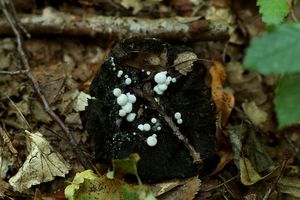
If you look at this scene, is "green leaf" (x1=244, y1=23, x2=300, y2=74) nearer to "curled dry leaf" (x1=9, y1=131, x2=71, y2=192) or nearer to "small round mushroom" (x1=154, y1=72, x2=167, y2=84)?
"small round mushroom" (x1=154, y1=72, x2=167, y2=84)

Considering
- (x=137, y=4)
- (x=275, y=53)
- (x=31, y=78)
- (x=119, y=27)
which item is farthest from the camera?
(x=137, y=4)

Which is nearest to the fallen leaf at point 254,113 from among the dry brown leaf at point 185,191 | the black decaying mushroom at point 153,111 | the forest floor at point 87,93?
the forest floor at point 87,93

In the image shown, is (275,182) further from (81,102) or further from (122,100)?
(81,102)

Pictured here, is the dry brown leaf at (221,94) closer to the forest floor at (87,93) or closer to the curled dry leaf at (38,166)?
the forest floor at (87,93)

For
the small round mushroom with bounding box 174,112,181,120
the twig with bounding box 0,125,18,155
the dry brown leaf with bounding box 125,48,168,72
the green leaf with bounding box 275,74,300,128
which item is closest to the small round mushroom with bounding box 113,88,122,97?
the dry brown leaf with bounding box 125,48,168,72

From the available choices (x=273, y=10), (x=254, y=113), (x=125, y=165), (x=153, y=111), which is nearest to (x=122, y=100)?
(x=153, y=111)

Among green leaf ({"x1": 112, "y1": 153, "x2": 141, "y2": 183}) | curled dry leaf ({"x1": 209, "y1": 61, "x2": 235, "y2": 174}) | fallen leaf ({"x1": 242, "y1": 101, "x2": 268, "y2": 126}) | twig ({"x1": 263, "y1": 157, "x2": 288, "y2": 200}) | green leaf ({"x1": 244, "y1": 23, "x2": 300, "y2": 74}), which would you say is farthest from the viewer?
fallen leaf ({"x1": 242, "y1": 101, "x2": 268, "y2": 126})
